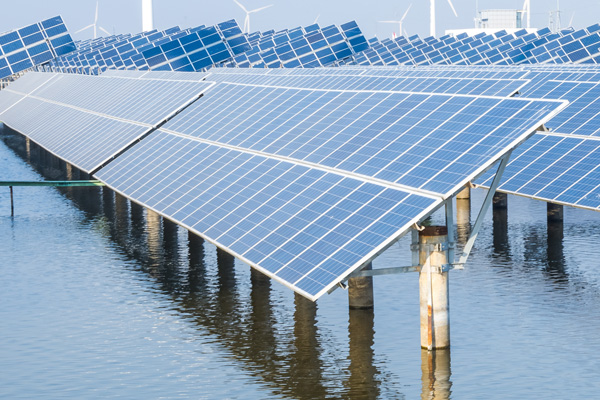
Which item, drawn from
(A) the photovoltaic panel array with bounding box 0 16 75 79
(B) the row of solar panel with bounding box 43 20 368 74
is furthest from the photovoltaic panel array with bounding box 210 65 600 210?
(A) the photovoltaic panel array with bounding box 0 16 75 79

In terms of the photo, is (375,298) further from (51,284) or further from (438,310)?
(51,284)

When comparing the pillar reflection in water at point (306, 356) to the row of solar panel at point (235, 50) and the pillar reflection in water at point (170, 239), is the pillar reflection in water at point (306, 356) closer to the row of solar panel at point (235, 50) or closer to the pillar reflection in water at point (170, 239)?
the pillar reflection in water at point (170, 239)

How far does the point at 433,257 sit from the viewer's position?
2428 centimetres

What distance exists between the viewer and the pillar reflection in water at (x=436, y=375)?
23.9 m

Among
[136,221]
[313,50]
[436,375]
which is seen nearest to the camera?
[436,375]

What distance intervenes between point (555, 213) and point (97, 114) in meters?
26.7

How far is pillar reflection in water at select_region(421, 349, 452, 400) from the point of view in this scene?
23875mm

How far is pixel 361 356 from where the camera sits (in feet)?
87.8

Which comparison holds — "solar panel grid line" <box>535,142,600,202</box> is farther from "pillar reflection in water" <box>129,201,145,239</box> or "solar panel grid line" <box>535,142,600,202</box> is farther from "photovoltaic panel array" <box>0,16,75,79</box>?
"photovoltaic panel array" <box>0,16,75,79</box>

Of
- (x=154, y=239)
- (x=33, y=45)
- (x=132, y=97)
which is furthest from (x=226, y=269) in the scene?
(x=33, y=45)

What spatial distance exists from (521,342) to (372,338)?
3.86m

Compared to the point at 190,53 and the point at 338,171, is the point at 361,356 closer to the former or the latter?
the point at 338,171

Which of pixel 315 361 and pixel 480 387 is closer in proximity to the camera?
pixel 480 387

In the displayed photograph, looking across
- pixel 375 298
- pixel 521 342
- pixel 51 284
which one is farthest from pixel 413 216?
pixel 51 284
